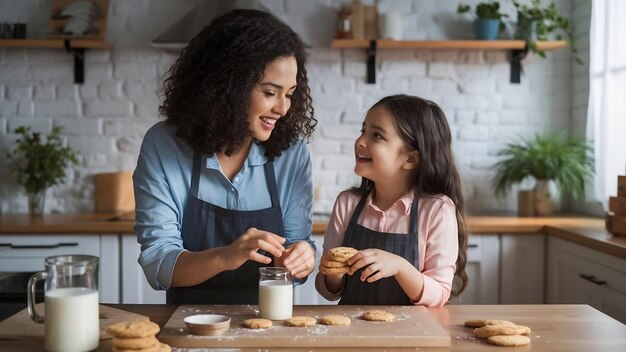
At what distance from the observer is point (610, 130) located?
3.59 metres

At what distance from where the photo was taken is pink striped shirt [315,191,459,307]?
192cm

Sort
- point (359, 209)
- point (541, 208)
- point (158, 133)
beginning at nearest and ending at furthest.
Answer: point (158, 133) → point (359, 209) → point (541, 208)

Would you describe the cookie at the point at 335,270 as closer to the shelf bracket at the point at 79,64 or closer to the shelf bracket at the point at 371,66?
the shelf bracket at the point at 371,66

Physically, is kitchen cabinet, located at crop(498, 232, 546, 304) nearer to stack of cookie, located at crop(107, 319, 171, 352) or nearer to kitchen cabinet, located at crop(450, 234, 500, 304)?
kitchen cabinet, located at crop(450, 234, 500, 304)

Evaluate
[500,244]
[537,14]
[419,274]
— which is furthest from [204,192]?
[537,14]

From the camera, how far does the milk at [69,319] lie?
1379 mm

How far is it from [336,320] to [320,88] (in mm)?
2620

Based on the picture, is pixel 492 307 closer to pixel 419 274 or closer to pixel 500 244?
pixel 419 274

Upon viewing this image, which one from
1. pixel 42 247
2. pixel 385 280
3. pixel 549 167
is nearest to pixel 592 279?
pixel 549 167

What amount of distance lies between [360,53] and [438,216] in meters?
2.20

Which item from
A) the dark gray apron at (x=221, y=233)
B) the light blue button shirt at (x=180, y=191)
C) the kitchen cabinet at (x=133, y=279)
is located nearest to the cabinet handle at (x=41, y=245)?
the kitchen cabinet at (x=133, y=279)

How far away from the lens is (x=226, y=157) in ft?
6.93

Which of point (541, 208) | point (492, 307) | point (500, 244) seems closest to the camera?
point (492, 307)

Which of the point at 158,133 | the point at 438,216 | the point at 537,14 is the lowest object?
the point at 438,216
